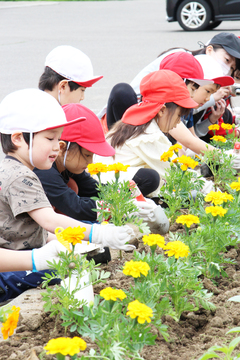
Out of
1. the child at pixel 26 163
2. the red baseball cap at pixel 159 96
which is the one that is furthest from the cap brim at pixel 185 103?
the child at pixel 26 163

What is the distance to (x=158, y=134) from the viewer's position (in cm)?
305

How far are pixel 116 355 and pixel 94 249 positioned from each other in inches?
26.0

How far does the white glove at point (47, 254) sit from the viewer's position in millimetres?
1754

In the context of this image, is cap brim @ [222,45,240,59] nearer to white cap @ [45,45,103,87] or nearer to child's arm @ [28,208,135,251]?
white cap @ [45,45,103,87]

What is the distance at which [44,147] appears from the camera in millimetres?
1969

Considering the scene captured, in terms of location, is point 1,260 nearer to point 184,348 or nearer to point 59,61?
point 184,348

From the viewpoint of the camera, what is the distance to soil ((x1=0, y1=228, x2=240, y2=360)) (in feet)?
5.20

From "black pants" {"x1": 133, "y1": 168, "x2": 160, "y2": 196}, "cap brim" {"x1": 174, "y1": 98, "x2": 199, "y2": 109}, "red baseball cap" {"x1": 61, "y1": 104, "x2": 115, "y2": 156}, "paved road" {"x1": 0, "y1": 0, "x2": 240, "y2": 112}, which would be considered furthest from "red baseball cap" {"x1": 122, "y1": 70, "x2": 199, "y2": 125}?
"paved road" {"x1": 0, "y1": 0, "x2": 240, "y2": 112}

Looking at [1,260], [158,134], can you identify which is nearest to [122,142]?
[158,134]

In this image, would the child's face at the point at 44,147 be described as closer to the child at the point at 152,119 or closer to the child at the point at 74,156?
the child at the point at 74,156

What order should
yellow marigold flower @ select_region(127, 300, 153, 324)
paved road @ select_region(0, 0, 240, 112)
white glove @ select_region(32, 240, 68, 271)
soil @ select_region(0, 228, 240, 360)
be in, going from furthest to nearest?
paved road @ select_region(0, 0, 240, 112)
white glove @ select_region(32, 240, 68, 271)
soil @ select_region(0, 228, 240, 360)
yellow marigold flower @ select_region(127, 300, 153, 324)

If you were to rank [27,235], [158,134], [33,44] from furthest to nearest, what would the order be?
[33,44] < [158,134] < [27,235]

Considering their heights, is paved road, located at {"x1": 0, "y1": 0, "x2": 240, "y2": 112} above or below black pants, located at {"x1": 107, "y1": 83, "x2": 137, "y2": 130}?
below

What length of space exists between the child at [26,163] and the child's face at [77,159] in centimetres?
45
